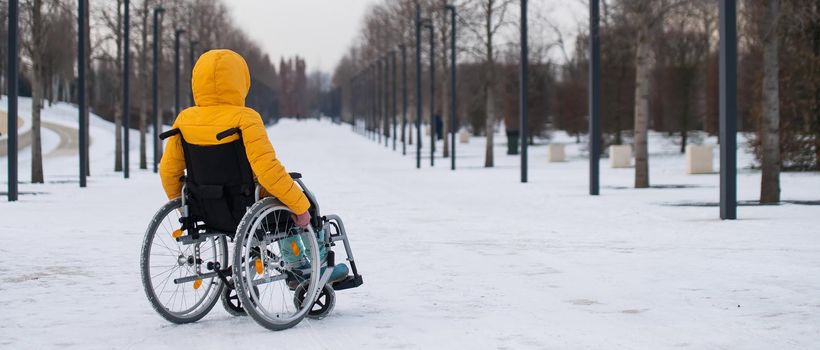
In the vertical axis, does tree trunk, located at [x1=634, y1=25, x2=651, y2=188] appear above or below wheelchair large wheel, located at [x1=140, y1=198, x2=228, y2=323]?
above

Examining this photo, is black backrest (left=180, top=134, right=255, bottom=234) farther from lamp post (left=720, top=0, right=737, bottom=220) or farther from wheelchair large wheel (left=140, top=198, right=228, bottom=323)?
lamp post (left=720, top=0, right=737, bottom=220)

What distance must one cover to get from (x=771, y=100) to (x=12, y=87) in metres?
11.3

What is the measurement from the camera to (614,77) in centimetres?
4112

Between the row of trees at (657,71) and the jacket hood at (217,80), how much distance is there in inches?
446

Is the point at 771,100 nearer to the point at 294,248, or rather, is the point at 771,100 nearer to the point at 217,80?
the point at 294,248

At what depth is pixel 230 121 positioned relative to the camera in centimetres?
621

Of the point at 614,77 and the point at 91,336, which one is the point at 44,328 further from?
the point at 614,77

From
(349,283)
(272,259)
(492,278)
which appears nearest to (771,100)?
(492,278)

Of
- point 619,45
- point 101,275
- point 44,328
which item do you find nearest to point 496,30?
point 619,45

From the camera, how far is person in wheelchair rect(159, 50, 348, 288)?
6.19 metres

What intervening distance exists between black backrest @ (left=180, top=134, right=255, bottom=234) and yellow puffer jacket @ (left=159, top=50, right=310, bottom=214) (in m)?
0.05

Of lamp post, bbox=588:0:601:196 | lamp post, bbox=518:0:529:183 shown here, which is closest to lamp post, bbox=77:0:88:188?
lamp post, bbox=518:0:529:183

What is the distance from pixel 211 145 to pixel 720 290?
3.77 m

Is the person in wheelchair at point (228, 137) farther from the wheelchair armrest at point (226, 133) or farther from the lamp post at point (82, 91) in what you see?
the lamp post at point (82, 91)
